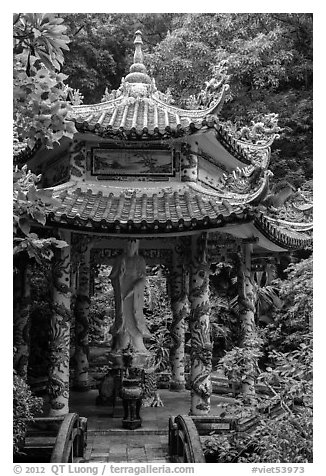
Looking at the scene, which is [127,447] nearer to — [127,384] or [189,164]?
[127,384]

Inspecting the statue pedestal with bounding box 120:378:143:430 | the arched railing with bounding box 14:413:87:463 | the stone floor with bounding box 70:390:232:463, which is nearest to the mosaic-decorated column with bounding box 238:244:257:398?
the stone floor with bounding box 70:390:232:463

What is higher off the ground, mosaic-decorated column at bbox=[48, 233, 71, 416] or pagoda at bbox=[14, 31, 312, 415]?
pagoda at bbox=[14, 31, 312, 415]

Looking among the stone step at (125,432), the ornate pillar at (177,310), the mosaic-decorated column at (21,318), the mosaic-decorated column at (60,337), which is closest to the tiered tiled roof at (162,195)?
the mosaic-decorated column at (60,337)

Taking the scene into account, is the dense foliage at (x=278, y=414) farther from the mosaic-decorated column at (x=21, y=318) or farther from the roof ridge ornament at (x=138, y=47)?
the roof ridge ornament at (x=138, y=47)

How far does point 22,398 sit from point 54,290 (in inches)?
87.0

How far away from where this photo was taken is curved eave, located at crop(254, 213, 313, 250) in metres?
8.75

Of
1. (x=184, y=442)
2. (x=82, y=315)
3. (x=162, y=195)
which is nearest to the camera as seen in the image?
(x=184, y=442)

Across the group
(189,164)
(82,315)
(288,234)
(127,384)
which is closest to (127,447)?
(127,384)

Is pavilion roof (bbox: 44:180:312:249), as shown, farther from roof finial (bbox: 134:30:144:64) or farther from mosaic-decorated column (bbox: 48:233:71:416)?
roof finial (bbox: 134:30:144:64)

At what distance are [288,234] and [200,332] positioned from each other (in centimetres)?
259

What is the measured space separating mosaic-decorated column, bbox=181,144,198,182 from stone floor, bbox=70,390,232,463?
3331 millimetres

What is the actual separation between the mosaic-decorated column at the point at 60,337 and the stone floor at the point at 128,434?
0.61 m

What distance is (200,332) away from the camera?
8.14 metres
